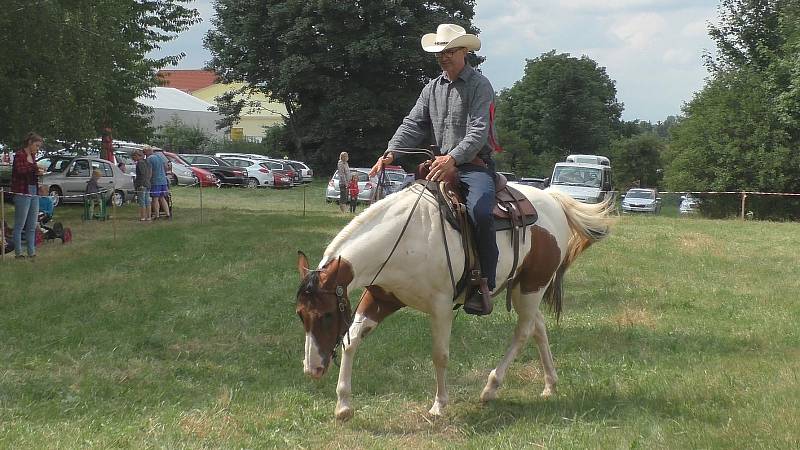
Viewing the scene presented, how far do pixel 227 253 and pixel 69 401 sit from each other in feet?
27.8

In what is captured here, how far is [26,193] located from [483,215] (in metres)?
10.2

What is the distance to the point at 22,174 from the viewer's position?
13.6m

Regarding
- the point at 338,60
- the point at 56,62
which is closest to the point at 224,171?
the point at 338,60

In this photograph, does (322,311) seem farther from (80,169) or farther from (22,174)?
(80,169)

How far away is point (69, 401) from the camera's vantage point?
5922mm

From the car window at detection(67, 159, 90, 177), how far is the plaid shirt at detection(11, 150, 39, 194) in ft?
45.5

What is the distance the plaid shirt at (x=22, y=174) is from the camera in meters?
13.6

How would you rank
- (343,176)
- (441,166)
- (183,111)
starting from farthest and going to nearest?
(183,111), (343,176), (441,166)

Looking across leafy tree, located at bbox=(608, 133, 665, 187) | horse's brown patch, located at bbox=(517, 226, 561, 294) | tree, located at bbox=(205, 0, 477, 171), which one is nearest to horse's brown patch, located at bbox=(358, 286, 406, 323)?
horse's brown patch, located at bbox=(517, 226, 561, 294)

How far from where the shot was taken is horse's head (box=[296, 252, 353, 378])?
5.20 metres

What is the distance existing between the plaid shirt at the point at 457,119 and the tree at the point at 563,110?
Answer: 65531mm

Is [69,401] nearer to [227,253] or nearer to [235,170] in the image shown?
[227,253]

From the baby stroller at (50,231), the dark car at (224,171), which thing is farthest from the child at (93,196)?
the dark car at (224,171)

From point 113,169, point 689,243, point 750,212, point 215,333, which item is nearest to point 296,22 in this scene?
point 113,169
